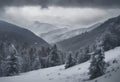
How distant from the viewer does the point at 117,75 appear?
25.6 metres

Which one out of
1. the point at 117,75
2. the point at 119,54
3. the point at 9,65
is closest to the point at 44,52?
the point at 9,65

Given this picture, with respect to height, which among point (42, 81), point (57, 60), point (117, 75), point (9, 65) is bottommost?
point (57, 60)

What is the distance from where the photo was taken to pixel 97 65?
3253 cm

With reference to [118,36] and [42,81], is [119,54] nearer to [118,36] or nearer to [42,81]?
[42,81]

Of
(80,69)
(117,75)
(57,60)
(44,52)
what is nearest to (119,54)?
(80,69)

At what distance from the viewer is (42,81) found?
3234cm

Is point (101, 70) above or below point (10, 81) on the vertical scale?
above

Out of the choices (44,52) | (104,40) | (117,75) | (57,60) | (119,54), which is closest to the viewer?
(117,75)

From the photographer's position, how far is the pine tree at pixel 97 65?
1242 inches

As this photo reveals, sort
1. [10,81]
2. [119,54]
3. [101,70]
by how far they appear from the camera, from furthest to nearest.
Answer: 1. [119,54]
2. [10,81]
3. [101,70]

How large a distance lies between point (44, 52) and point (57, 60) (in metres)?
77.9

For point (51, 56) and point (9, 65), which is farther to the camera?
point (51, 56)

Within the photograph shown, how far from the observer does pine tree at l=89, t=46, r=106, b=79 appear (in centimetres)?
3155

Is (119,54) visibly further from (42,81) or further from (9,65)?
(9,65)
